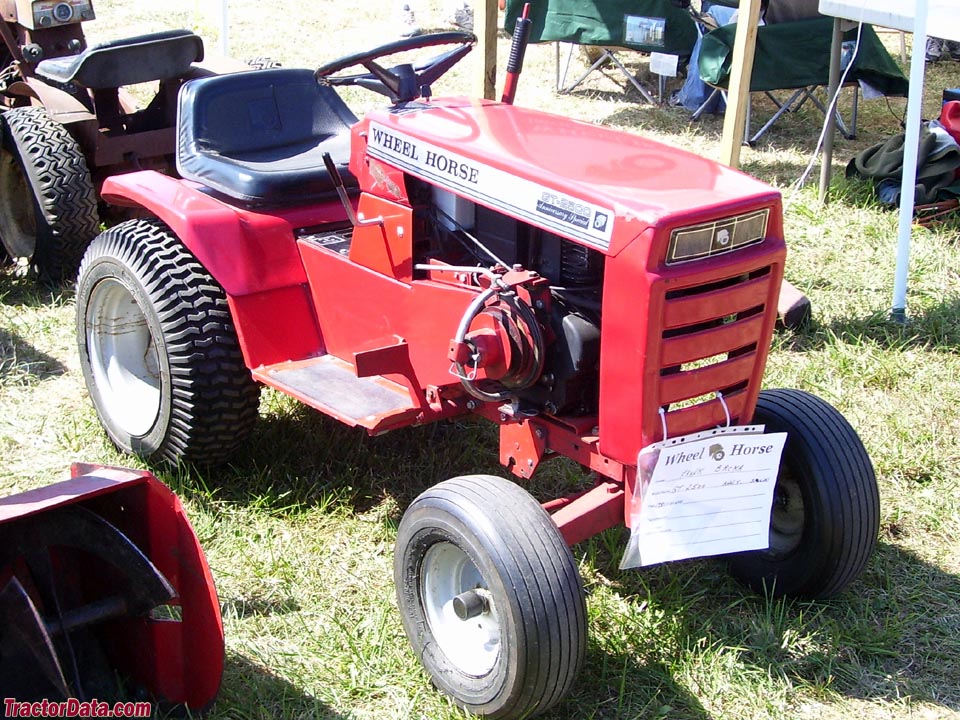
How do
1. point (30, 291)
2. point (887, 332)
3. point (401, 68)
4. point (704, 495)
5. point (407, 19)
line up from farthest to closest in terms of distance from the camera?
point (407, 19)
point (30, 291)
point (887, 332)
point (401, 68)
point (704, 495)

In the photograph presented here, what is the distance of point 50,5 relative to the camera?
569cm

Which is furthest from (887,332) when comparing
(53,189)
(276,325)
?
(53,189)

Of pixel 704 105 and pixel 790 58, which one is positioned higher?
pixel 790 58

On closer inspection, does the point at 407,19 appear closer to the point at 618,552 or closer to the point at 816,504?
the point at 618,552

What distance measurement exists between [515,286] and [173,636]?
1174 mm

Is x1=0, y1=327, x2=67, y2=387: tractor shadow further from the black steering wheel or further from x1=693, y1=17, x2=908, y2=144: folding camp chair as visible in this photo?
x1=693, y1=17, x2=908, y2=144: folding camp chair

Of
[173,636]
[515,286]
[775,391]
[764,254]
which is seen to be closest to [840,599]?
[775,391]

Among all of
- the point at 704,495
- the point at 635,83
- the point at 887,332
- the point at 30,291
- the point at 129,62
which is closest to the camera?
the point at 704,495

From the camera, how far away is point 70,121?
17.5ft

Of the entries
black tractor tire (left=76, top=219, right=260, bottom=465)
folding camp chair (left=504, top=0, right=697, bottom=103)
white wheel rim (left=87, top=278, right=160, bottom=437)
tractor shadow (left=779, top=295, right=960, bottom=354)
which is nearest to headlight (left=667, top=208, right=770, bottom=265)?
black tractor tire (left=76, top=219, right=260, bottom=465)

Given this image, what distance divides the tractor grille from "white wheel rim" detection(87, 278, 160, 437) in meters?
1.96

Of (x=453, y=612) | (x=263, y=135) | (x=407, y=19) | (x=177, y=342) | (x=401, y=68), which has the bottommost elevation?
(x=453, y=612)

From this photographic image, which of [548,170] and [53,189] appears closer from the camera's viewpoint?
[548,170]

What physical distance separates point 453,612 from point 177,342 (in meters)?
1.25
